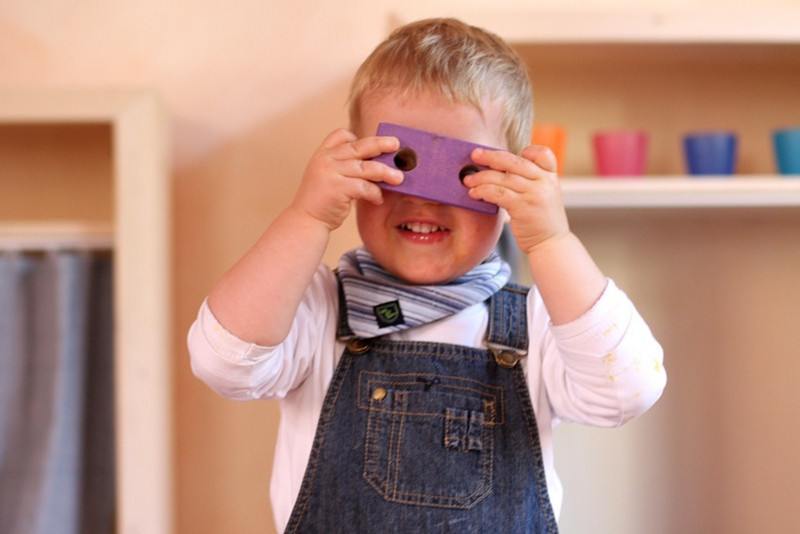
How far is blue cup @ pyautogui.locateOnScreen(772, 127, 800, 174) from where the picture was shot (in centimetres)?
107

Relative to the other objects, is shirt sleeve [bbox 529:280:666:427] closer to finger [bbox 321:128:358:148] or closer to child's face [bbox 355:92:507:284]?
child's face [bbox 355:92:507:284]

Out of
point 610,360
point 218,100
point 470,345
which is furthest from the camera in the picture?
point 218,100

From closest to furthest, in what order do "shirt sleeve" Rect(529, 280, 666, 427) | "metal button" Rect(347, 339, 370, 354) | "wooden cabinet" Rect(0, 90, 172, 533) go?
"shirt sleeve" Rect(529, 280, 666, 427), "metal button" Rect(347, 339, 370, 354), "wooden cabinet" Rect(0, 90, 172, 533)

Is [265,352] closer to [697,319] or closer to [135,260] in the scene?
[135,260]

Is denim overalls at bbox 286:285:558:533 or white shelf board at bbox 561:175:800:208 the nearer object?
denim overalls at bbox 286:285:558:533

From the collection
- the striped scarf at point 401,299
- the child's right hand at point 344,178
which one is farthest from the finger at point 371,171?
the striped scarf at point 401,299

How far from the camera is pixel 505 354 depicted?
0.70 m

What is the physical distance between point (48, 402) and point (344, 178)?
0.61 m

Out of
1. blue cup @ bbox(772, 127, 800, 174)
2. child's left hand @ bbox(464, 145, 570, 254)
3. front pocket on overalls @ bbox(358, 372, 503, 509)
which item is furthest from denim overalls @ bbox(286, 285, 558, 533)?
blue cup @ bbox(772, 127, 800, 174)

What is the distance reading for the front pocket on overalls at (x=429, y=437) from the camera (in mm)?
663

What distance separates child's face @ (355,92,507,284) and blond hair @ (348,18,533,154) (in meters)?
0.01

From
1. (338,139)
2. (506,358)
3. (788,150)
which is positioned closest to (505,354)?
(506,358)

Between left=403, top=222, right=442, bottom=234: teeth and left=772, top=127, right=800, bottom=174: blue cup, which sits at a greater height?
left=772, top=127, right=800, bottom=174: blue cup

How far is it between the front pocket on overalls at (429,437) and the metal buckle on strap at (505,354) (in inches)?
0.9
